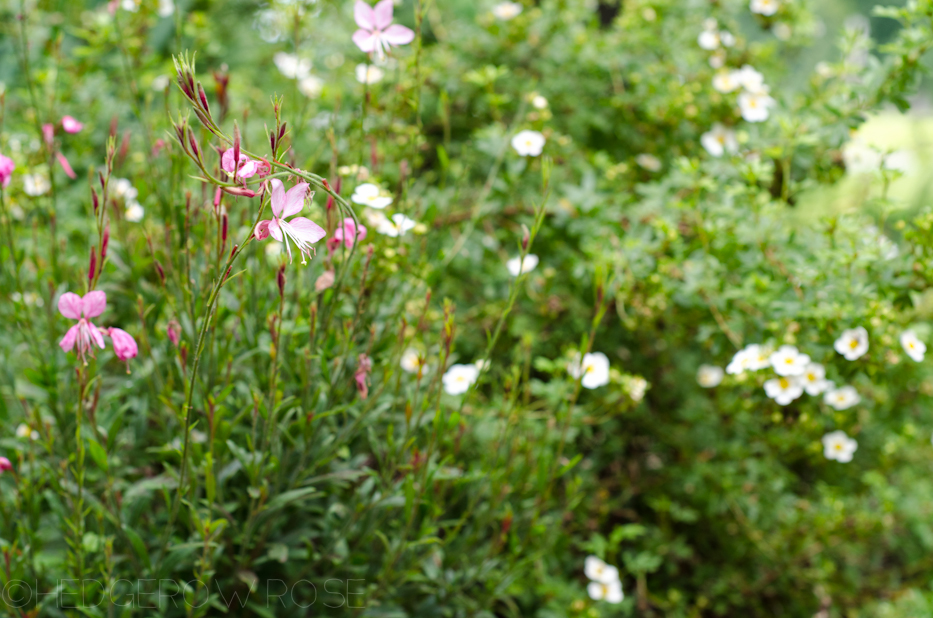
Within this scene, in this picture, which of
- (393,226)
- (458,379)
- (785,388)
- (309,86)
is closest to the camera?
(393,226)

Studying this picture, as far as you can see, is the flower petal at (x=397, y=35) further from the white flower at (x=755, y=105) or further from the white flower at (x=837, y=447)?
the white flower at (x=837, y=447)

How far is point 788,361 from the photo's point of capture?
1302 mm

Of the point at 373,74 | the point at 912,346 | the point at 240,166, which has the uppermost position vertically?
the point at 240,166

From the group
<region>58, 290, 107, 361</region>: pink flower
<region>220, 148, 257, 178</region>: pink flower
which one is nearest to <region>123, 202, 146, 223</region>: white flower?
<region>58, 290, 107, 361</region>: pink flower

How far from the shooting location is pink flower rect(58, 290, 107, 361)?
83 centimetres

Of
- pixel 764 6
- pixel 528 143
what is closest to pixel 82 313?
pixel 528 143

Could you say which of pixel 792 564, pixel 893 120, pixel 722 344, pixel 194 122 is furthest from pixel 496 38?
pixel 893 120

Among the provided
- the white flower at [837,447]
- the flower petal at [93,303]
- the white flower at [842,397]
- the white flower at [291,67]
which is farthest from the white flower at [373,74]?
the white flower at [837,447]

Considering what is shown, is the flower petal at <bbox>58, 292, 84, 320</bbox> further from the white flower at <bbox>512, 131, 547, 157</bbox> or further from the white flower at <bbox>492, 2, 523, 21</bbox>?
the white flower at <bbox>492, 2, 523, 21</bbox>

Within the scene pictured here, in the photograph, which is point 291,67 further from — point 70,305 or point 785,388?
point 785,388

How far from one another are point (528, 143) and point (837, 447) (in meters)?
1.13

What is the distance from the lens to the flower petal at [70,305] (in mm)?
836

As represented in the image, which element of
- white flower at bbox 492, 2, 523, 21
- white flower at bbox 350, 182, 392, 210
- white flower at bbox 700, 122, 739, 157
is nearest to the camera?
white flower at bbox 350, 182, 392, 210

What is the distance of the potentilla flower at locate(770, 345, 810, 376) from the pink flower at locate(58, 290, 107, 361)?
1.23 metres
